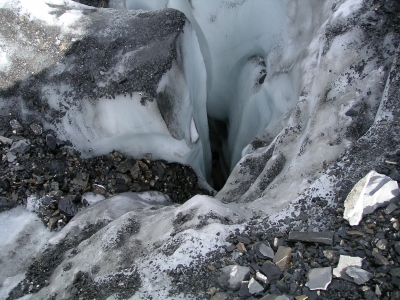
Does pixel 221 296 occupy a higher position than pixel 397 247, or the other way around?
pixel 397 247

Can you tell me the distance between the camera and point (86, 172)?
2.68m

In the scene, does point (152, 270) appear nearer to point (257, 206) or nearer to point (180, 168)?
point (257, 206)

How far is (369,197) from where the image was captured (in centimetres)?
143

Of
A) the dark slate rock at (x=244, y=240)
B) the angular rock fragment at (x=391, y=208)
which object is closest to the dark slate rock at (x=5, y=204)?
the dark slate rock at (x=244, y=240)

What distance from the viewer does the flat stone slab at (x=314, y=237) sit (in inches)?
56.1

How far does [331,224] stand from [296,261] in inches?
8.9

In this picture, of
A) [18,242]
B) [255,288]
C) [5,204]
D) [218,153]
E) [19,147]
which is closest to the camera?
[255,288]

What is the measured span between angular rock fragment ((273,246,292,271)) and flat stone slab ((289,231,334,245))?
6cm

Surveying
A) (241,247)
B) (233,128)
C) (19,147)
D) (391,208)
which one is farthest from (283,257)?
(233,128)

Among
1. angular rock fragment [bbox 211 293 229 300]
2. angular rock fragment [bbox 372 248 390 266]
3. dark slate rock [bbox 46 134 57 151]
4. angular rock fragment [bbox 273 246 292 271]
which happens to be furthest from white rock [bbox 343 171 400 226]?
dark slate rock [bbox 46 134 57 151]

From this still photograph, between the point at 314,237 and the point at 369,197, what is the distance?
253mm

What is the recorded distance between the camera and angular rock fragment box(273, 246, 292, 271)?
1.40 metres

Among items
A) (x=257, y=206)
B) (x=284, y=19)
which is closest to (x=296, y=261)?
(x=257, y=206)

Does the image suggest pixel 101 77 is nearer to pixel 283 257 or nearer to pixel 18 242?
pixel 18 242
